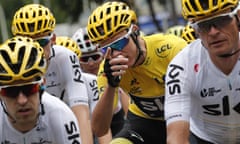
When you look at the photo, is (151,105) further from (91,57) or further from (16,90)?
(91,57)

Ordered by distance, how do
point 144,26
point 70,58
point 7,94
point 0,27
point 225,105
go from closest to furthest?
point 7,94
point 225,105
point 70,58
point 144,26
point 0,27

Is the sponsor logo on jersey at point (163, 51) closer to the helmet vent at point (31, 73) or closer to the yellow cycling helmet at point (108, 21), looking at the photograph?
the yellow cycling helmet at point (108, 21)

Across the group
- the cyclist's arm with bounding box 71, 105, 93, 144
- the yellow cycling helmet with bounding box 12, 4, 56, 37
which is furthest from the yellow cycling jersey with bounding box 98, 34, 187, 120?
the yellow cycling helmet with bounding box 12, 4, 56, 37

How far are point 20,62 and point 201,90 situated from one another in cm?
143

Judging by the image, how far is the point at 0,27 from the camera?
73250 millimetres

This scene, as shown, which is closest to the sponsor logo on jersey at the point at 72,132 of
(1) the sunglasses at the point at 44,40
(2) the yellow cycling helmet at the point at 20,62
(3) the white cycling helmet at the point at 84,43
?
(2) the yellow cycling helmet at the point at 20,62

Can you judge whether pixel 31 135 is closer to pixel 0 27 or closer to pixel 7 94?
pixel 7 94

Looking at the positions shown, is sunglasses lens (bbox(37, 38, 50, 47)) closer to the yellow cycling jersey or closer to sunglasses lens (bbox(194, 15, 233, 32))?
the yellow cycling jersey

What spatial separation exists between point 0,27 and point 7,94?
225 feet

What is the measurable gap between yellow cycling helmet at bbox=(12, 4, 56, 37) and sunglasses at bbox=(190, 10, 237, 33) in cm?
337

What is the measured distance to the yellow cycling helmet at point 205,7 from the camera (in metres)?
5.91

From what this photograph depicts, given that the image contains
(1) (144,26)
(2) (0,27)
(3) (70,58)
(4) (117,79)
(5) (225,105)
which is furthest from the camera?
(2) (0,27)

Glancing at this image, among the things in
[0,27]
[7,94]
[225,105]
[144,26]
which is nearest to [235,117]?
[225,105]

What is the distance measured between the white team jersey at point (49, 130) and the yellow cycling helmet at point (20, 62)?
0.42m
